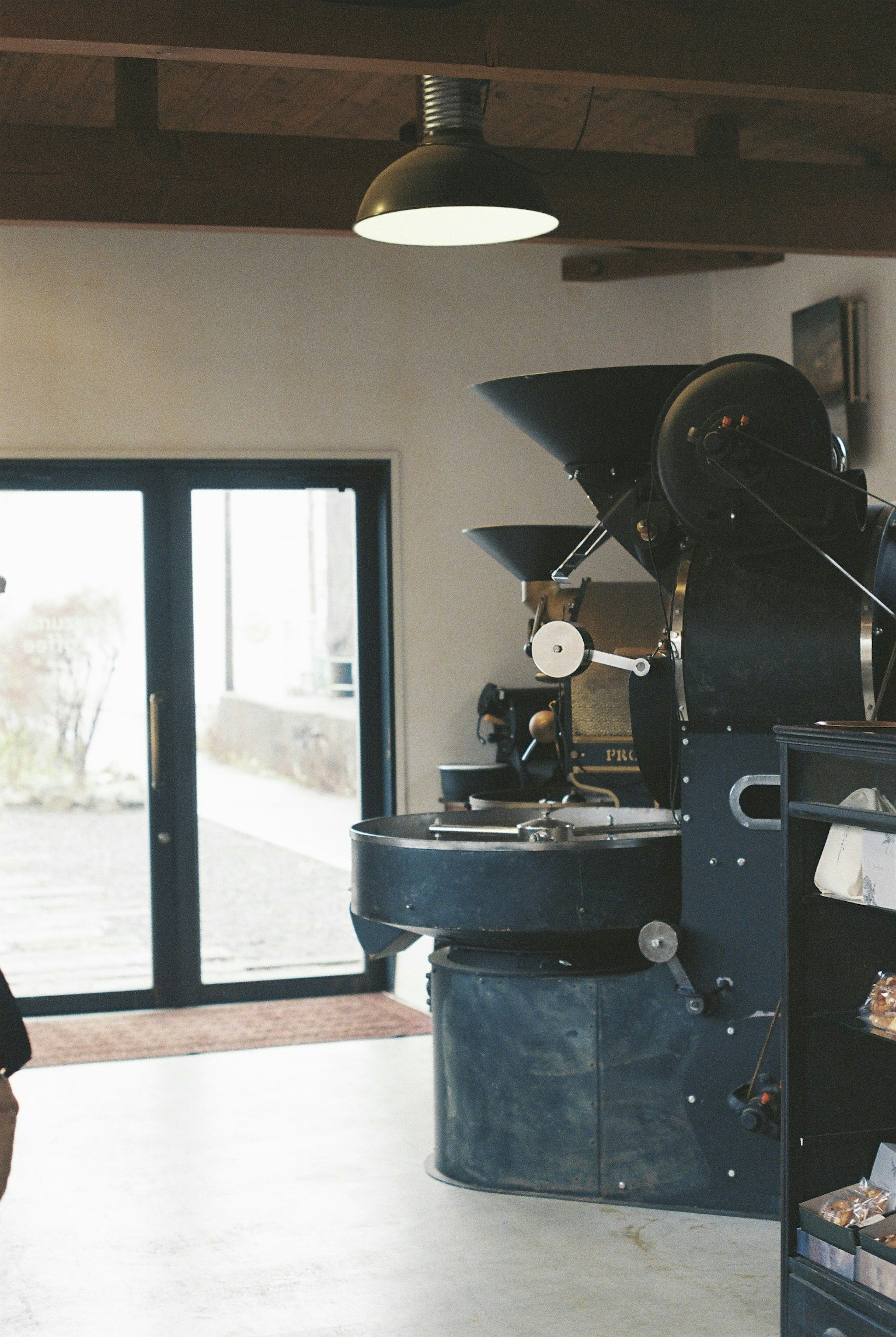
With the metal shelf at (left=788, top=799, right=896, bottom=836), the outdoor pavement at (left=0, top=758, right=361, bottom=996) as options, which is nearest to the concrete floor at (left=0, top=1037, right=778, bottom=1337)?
the metal shelf at (left=788, top=799, right=896, bottom=836)

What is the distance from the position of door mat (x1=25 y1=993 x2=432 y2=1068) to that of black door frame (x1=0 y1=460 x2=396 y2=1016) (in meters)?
0.07

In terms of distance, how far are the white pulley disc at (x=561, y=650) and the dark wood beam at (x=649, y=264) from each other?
278cm

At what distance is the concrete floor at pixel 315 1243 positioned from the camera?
10.0 feet

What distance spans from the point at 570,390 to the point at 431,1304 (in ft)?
6.86

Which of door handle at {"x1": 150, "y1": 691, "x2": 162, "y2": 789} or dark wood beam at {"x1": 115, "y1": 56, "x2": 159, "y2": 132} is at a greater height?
dark wood beam at {"x1": 115, "y1": 56, "x2": 159, "y2": 132}

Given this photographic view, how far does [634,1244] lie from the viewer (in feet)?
11.2

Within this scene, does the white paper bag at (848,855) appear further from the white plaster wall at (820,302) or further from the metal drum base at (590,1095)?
the white plaster wall at (820,302)

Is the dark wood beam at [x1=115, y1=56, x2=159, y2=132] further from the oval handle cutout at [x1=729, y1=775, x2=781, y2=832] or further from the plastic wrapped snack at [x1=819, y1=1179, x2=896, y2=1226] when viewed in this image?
the plastic wrapped snack at [x1=819, y1=1179, x2=896, y2=1226]

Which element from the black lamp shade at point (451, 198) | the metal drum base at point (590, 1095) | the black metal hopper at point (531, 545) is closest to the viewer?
the black lamp shade at point (451, 198)

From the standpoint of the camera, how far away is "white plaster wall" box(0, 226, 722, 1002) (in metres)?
5.69

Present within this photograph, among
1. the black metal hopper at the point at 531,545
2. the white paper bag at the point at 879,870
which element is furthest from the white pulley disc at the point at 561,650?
the black metal hopper at the point at 531,545

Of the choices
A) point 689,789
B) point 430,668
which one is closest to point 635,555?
point 689,789

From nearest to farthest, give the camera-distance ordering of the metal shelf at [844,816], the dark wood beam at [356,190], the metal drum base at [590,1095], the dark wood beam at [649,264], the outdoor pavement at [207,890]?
the metal shelf at [844,816]
the metal drum base at [590,1095]
the dark wood beam at [356,190]
the outdoor pavement at [207,890]
the dark wood beam at [649,264]

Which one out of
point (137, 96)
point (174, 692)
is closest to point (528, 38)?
point (137, 96)
